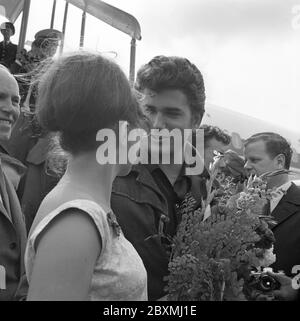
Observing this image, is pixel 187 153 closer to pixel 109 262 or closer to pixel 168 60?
pixel 168 60

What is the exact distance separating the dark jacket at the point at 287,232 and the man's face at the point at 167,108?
729 mm

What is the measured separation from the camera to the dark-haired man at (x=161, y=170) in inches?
56.0

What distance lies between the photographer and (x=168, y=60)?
1630mm

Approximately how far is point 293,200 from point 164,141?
927mm

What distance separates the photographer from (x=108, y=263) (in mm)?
900

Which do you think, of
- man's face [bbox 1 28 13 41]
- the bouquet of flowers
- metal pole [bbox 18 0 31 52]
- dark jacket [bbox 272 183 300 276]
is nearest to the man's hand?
the bouquet of flowers

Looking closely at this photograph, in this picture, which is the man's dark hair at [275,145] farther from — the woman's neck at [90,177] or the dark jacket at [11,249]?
the woman's neck at [90,177]

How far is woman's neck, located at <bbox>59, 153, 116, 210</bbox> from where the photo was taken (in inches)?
38.7

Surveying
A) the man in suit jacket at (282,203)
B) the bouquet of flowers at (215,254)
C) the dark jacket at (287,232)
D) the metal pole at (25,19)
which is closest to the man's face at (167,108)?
the man in suit jacket at (282,203)

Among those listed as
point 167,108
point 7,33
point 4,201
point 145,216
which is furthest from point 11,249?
point 7,33

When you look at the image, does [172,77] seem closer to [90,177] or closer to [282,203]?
[90,177]

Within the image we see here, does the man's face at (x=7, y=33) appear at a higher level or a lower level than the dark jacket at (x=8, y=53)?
higher
